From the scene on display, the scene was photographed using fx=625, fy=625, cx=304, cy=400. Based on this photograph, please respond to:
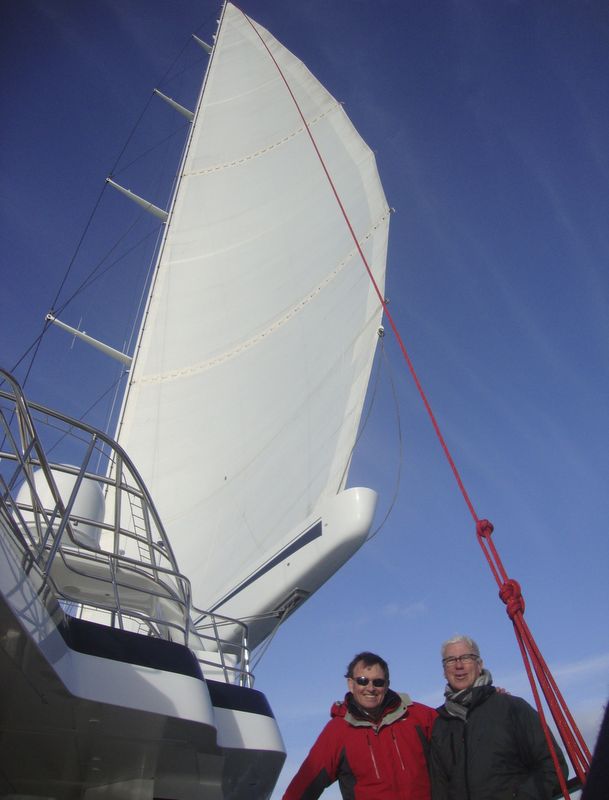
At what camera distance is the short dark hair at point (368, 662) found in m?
2.59

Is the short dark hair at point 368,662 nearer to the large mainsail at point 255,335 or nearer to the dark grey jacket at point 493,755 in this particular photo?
the dark grey jacket at point 493,755

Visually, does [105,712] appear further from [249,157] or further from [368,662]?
[249,157]

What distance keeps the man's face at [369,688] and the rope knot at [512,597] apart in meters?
0.70

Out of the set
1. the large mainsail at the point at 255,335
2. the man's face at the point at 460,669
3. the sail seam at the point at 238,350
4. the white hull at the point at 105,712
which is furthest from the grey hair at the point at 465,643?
the sail seam at the point at 238,350

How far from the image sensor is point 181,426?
24.9 feet

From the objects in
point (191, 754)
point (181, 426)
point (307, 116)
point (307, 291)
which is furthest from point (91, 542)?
point (307, 116)

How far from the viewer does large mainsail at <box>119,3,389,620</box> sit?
6.20 metres

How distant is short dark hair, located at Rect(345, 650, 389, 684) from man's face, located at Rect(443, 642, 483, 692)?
0.26 metres

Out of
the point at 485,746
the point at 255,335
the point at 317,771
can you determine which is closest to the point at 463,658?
the point at 485,746

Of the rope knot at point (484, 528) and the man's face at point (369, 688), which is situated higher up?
the rope knot at point (484, 528)

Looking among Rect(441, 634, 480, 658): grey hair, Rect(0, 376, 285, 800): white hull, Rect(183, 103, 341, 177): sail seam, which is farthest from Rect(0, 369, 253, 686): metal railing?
Rect(183, 103, 341, 177): sail seam

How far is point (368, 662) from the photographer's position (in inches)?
102

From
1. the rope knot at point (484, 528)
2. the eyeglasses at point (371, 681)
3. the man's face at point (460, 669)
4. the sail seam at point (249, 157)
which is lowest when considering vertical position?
the man's face at point (460, 669)

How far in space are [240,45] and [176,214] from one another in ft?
24.8
